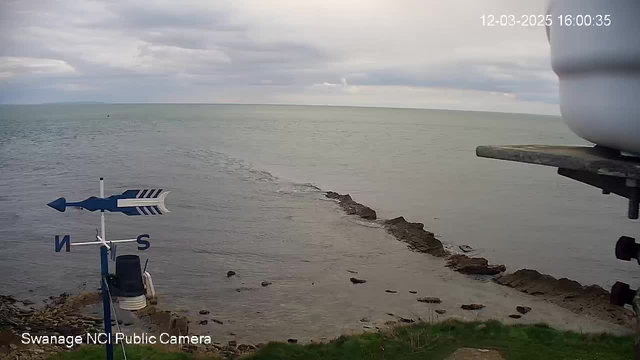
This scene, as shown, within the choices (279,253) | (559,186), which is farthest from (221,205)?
(559,186)

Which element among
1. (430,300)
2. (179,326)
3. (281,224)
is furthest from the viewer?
(281,224)

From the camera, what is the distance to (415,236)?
23.5 meters

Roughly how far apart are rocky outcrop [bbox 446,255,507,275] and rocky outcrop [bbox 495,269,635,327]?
2.01ft

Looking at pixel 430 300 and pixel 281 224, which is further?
pixel 281 224

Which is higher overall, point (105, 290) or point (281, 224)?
point (105, 290)

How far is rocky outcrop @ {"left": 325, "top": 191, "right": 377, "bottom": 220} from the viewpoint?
2854cm

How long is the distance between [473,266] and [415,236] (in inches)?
185

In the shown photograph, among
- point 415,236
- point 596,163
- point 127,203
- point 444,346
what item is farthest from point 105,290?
point 415,236

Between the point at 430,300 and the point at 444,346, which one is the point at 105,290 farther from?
the point at 430,300

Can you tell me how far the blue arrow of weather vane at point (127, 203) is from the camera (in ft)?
16.7

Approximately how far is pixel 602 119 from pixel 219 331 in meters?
11.5

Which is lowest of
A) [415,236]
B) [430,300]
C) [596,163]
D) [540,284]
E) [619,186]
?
[430,300]

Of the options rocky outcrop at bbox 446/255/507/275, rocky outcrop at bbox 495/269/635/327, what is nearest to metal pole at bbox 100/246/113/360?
rocky outcrop at bbox 495/269/635/327

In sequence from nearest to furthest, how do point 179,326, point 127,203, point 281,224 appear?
point 127,203 → point 179,326 → point 281,224
